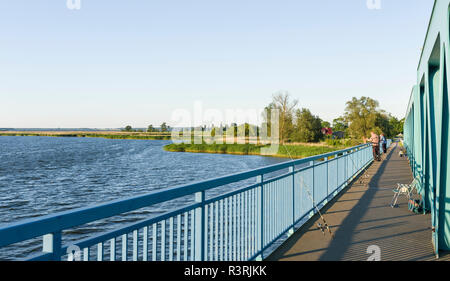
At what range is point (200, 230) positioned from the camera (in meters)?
3.42

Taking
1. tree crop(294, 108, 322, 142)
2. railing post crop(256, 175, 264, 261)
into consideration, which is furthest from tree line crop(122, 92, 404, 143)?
railing post crop(256, 175, 264, 261)

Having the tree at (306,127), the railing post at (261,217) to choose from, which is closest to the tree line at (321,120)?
the tree at (306,127)

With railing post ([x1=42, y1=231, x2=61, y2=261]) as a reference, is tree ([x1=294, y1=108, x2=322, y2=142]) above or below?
above

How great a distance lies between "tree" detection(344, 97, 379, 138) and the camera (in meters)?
77.0

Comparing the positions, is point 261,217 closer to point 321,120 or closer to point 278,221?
point 278,221

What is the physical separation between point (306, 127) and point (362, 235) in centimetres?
6918

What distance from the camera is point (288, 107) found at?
199 feet

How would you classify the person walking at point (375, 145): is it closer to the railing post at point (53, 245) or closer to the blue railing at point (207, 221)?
the blue railing at point (207, 221)

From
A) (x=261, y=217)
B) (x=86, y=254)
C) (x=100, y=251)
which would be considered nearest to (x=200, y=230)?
(x=100, y=251)

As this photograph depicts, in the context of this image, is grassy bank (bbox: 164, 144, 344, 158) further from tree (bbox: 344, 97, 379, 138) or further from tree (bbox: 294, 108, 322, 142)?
tree (bbox: 344, 97, 379, 138)

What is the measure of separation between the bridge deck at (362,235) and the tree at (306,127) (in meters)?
63.1
